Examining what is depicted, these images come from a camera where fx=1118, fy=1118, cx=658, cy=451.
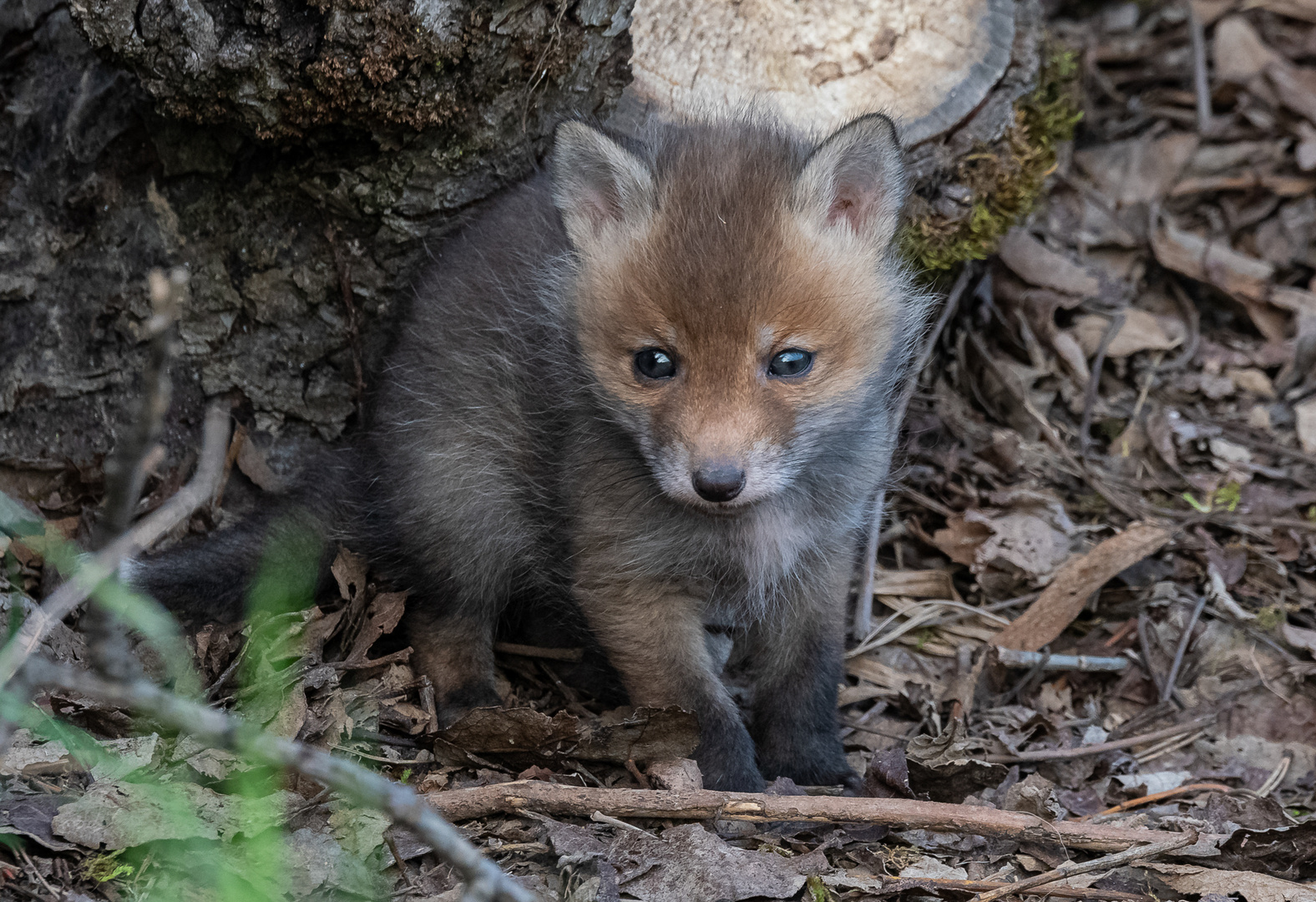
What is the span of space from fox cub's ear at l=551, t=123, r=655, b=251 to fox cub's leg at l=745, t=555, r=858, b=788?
122cm

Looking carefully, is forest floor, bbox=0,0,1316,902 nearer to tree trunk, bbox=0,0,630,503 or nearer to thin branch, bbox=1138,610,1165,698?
thin branch, bbox=1138,610,1165,698

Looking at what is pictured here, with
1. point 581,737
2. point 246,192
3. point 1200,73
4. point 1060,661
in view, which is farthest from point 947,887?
point 1200,73

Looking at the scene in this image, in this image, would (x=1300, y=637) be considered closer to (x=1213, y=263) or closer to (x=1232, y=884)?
(x=1232, y=884)

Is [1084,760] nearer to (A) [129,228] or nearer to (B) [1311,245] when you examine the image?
(B) [1311,245]

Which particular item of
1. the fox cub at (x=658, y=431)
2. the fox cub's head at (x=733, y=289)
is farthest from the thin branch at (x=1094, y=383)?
the fox cub's head at (x=733, y=289)

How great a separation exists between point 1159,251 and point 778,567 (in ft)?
9.29

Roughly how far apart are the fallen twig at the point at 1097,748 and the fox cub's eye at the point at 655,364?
147cm

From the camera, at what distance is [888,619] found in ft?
12.9

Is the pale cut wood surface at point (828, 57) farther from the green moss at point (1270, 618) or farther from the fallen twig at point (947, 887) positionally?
the fallen twig at point (947, 887)

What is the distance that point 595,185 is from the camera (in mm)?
3002

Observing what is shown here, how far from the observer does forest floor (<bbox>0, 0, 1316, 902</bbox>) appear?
251cm

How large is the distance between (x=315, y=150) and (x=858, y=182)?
1.65 meters

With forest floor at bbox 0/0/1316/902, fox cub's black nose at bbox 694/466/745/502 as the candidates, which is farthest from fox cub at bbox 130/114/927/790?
forest floor at bbox 0/0/1316/902

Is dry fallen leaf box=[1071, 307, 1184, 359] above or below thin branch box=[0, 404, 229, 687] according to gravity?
below
